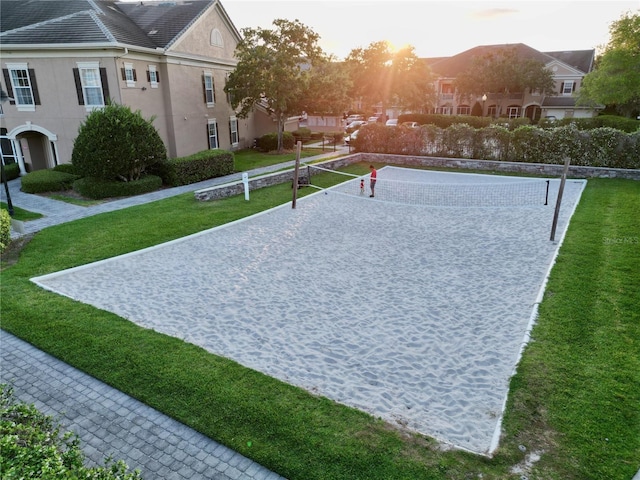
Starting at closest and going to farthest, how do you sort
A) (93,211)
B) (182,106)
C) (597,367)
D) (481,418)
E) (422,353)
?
(481,418) < (597,367) < (422,353) < (93,211) < (182,106)

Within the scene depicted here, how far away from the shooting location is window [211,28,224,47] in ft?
91.2

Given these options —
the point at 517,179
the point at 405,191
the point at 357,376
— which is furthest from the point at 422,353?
the point at 517,179

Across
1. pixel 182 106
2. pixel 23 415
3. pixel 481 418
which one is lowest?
pixel 481 418

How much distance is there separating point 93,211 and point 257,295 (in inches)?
401

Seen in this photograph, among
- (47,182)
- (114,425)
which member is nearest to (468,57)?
(47,182)

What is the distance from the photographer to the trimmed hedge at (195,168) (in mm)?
20391

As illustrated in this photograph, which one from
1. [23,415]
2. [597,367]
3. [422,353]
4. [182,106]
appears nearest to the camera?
[23,415]

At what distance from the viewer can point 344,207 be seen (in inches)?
675

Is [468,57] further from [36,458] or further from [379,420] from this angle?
[36,458]

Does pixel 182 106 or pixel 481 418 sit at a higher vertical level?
pixel 182 106

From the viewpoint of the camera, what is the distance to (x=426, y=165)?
2650 cm

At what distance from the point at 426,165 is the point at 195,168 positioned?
13878 millimetres

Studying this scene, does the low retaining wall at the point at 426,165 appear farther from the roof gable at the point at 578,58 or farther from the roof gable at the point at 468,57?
the roof gable at the point at 578,58

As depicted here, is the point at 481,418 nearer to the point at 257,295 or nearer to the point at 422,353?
the point at 422,353
